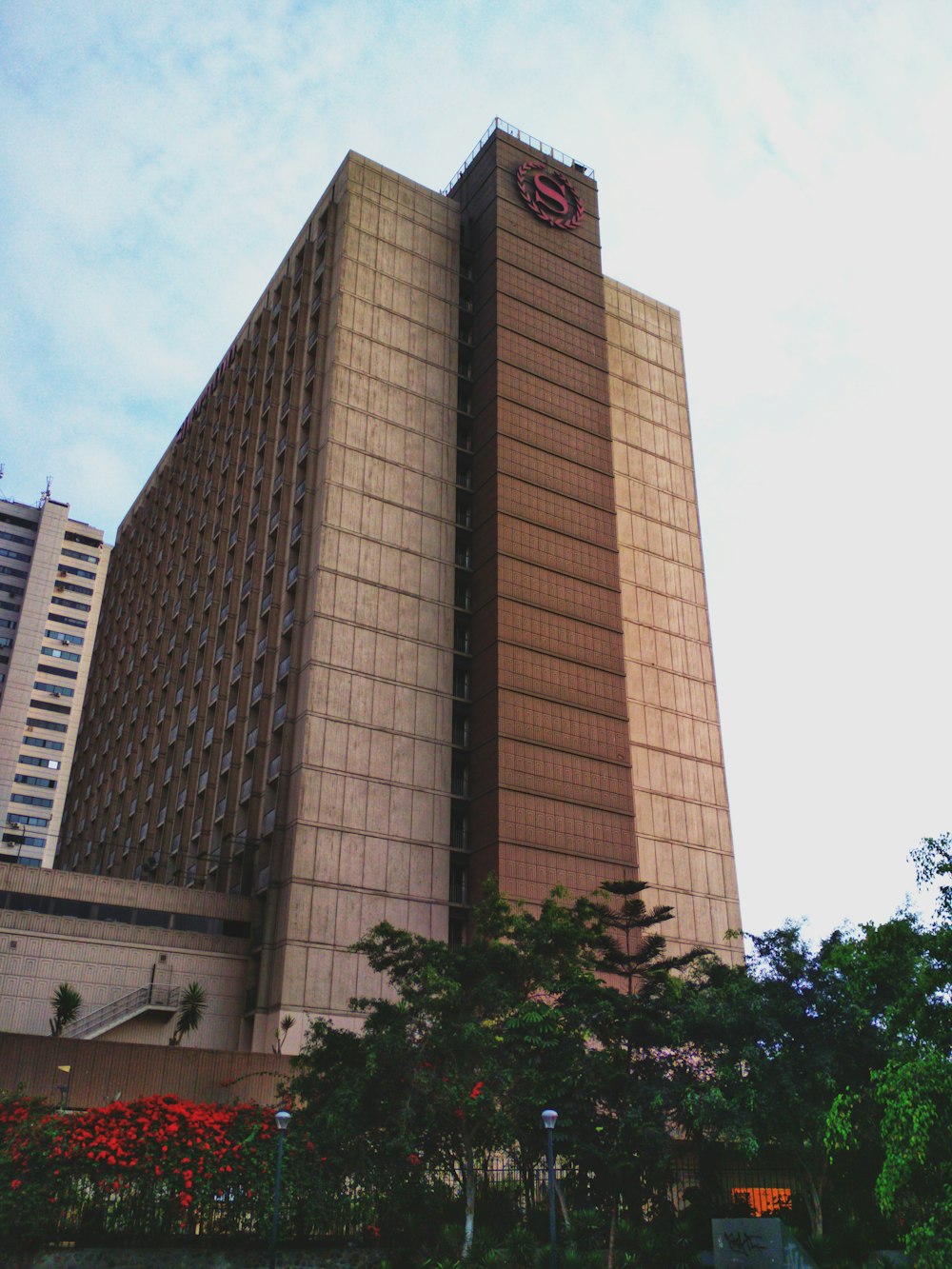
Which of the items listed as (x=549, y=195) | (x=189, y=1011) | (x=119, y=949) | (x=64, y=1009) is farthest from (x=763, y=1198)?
(x=549, y=195)

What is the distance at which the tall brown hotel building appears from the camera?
6700cm

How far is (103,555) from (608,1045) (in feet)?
474

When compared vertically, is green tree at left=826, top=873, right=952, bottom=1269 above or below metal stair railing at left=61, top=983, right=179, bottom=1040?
below

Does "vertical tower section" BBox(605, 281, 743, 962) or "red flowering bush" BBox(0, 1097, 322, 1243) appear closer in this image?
"red flowering bush" BBox(0, 1097, 322, 1243)

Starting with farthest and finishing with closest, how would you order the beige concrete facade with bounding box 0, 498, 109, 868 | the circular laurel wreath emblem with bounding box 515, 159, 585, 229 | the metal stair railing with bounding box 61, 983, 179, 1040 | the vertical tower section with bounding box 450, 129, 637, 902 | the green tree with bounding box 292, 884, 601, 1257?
1. the beige concrete facade with bounding box 0, 498, 109, 868
2. the circular laurel wreath emblem with bounding box 515, 159, 585, 229
3. the vertical tower section with bounding box 450, 129, 637, 902
4. the metal stair railing with bounding box 61, 983, 179, 1040
5. the green tree with bounding box 292, 884, 601, 1257

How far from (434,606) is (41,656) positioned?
98.7m

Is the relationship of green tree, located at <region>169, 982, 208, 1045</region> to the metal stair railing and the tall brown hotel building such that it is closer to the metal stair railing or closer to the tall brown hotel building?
the metal stair railing

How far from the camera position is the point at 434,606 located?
245 ft

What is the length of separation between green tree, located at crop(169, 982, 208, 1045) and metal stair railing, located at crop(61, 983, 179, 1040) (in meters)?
0.78

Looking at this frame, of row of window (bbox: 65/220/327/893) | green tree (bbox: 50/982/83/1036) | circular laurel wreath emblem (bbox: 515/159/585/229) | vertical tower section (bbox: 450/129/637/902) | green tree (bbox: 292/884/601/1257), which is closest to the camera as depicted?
green tree (bbox: 292/884/601/1257)

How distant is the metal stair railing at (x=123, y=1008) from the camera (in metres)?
58.8

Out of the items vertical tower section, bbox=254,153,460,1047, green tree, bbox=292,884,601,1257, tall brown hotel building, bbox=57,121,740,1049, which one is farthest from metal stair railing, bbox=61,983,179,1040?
green tree, bbox=292,884,601,1257

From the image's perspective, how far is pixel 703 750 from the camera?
8356 cm

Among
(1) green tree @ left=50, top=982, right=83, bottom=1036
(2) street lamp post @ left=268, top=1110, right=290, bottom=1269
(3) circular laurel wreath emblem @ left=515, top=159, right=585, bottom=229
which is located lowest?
(2) street lamp post @ left=268, top=1110, right=290, bottom=1269
